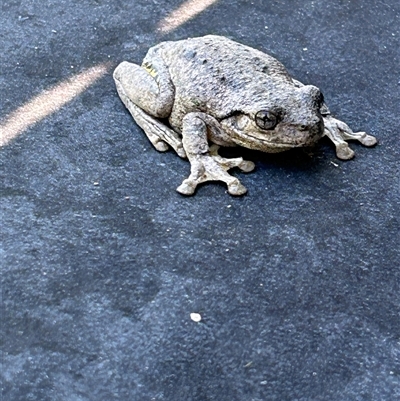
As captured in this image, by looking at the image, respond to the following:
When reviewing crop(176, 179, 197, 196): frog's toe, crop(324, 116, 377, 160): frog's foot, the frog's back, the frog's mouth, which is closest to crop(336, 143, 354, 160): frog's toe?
crop(324, 116, 377, 160): frog's foot

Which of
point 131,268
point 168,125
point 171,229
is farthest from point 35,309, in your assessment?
point 168,125

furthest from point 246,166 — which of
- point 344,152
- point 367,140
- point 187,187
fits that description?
point 367,140

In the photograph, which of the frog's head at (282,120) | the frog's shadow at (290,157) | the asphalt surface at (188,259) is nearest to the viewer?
the asphalt surface at (188,259)

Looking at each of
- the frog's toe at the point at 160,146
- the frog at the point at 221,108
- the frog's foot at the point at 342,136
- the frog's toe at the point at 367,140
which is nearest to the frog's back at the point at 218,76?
the frog at the point at 221,108

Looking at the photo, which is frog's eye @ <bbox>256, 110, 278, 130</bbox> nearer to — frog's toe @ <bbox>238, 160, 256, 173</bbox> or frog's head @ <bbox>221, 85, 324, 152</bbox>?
frog's head @ <bbox>221, 85, 324, 152</bbox>

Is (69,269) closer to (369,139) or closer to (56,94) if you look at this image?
(56,94)

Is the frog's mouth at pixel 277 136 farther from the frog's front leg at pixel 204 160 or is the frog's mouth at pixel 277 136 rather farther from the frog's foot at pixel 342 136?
the frog's foot at pixel 342 136

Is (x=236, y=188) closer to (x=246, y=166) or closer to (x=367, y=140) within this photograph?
(x=246, y=166)
